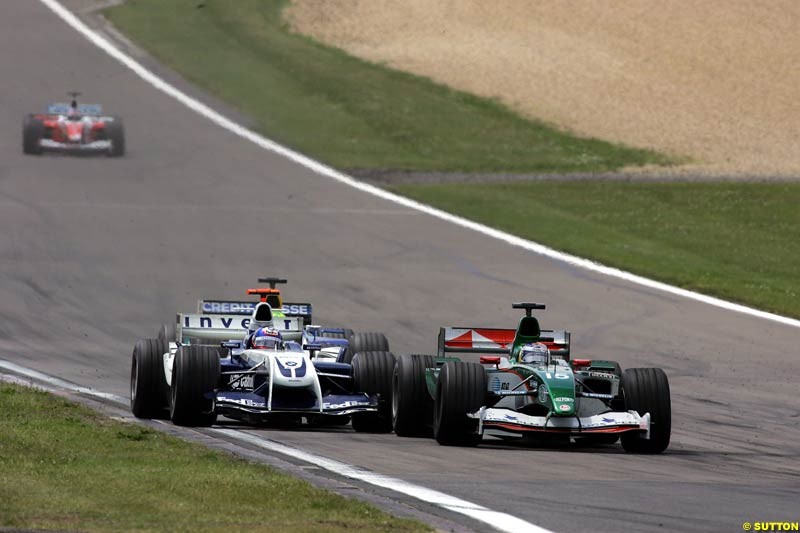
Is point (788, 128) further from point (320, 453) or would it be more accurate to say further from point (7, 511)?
point (7, 511)

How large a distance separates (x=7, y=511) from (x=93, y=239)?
24.9 metres

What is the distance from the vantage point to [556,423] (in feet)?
56.0

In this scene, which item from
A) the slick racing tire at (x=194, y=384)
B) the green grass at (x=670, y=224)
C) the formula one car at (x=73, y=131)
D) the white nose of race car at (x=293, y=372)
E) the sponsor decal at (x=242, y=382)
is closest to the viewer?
the slick racing tire at (x=194, y=384)

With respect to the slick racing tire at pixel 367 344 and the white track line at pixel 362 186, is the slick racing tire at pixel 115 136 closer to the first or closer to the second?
the white track line at pixel 362 186

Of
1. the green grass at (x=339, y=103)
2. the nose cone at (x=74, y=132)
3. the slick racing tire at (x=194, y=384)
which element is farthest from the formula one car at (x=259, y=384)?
the green grass at (x=339, y=103)

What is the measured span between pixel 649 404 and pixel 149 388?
19.5 feet

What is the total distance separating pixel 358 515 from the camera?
11641 millimetres

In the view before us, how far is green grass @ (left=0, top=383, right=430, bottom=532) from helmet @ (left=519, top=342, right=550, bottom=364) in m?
4.26

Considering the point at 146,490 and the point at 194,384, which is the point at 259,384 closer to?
the point at 194,384

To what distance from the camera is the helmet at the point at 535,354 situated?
60.2ft

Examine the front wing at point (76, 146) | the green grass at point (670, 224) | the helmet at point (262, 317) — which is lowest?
the helmet at point (262, 317)

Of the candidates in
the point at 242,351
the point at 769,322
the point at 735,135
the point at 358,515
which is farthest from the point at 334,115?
the point at 358,515

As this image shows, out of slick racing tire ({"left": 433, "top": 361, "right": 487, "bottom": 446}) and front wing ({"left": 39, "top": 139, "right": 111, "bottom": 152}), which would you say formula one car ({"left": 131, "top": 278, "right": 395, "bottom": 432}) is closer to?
slick racing tire ({"left": 433, "top": 361, "right": 487, "bottom": 446})

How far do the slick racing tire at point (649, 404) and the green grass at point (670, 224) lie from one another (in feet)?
45.9
